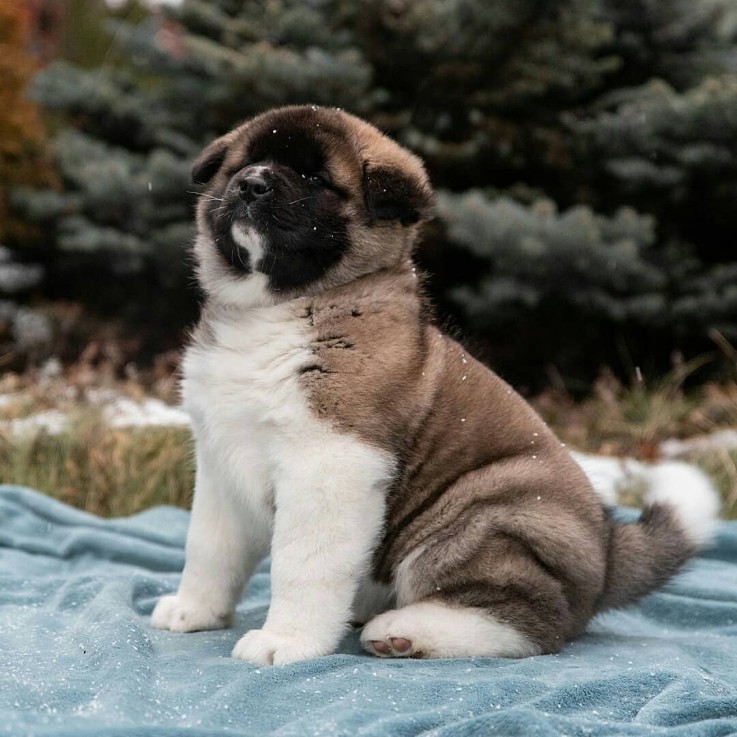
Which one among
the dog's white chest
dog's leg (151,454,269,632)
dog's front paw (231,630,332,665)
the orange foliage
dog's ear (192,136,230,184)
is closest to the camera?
dog's front paw (231,630,332,665)

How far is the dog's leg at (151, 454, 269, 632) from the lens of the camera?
3.26 m

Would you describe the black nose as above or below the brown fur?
above

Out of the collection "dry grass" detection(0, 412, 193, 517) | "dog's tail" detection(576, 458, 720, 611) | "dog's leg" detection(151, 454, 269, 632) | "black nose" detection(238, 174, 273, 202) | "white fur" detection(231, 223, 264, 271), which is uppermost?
"black nose" detection(238, 174, 273, 202)

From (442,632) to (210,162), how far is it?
172 centimetres

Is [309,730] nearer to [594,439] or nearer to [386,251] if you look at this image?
[386,251]

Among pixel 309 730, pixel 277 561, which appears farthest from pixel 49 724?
pixel 277 561

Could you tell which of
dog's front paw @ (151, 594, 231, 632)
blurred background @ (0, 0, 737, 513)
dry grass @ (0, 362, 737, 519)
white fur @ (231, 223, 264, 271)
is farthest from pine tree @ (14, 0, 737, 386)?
dog's front paw @ (151, 594, 231, 632)

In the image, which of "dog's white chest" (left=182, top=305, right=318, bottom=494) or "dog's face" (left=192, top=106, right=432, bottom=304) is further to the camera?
"dog's face" (left=192, top=106, right=432, bottom=304)

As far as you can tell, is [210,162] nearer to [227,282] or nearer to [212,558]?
[227,282]

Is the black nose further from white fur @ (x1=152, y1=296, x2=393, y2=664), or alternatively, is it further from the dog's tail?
the dog's tail

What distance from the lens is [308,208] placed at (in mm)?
3066

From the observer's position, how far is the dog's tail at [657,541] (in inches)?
131

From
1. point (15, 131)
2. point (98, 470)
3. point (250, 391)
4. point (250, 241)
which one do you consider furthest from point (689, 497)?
point (15, 131)

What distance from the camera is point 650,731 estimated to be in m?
2.33
